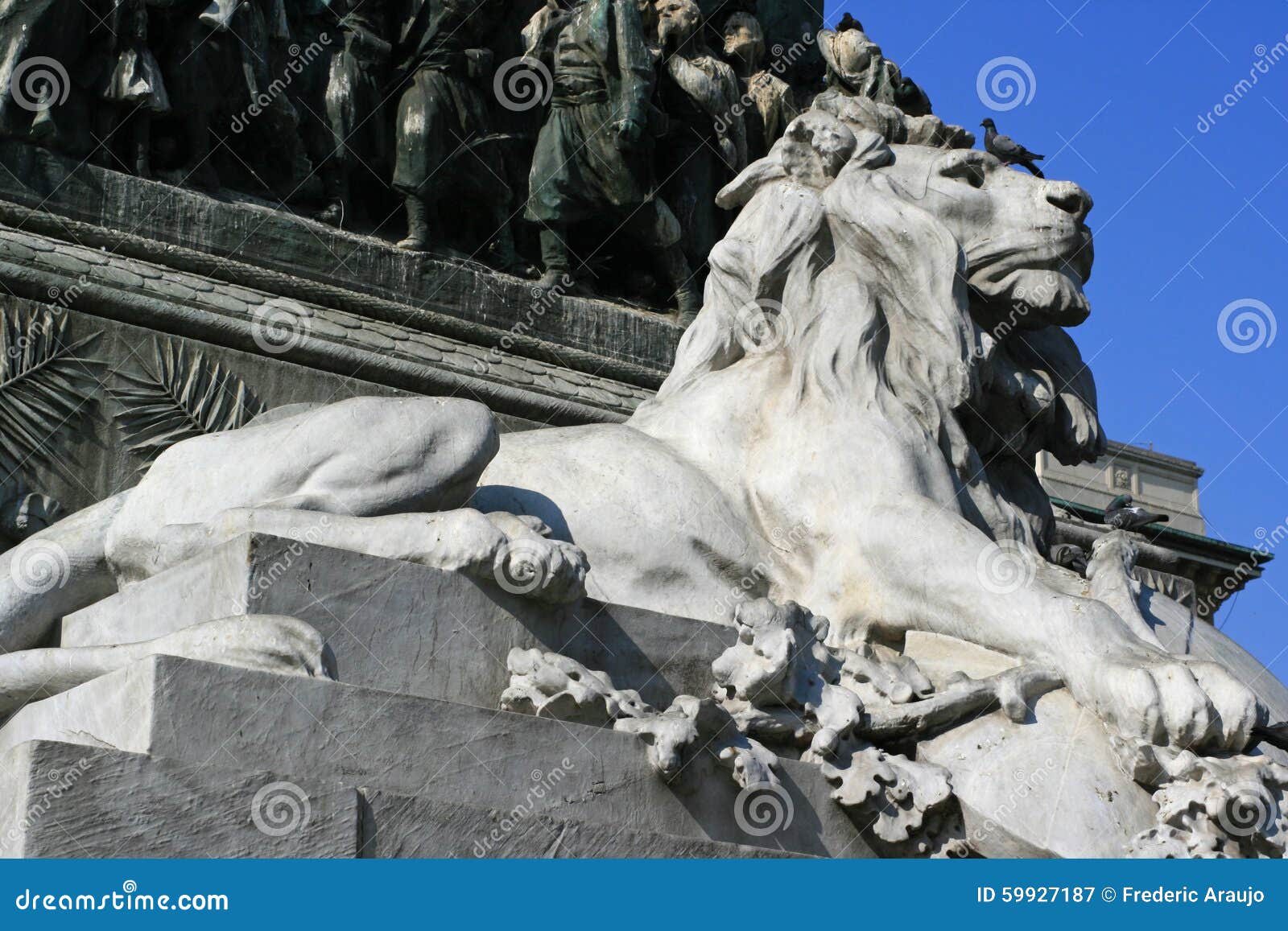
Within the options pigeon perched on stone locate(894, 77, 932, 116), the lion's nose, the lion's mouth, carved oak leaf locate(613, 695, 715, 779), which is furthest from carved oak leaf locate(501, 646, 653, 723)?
pigeon perched on stone locate(894, 77, 932, 116)

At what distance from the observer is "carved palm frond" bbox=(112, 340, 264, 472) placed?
8867 millimetres

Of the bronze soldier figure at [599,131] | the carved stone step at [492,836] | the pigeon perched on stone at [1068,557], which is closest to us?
the carved stone step at [492,836]

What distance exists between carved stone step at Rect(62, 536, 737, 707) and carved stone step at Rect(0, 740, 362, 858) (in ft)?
2.20

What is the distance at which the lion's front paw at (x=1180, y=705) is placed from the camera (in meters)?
5.59

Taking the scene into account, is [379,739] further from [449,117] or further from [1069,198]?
[449,117]

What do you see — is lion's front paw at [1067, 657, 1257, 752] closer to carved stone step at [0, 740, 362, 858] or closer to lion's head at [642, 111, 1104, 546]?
lion's head at [642, 111, 1104, 546]

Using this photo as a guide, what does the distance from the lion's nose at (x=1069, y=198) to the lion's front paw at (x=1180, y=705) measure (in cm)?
191

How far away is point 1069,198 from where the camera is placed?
7074 mm

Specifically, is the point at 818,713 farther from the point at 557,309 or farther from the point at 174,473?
the point at 557,309

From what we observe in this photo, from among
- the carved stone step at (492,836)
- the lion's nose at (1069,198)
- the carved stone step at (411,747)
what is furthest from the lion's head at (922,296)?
the carved stone step at (492,836)

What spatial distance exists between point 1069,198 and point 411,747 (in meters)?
3.25

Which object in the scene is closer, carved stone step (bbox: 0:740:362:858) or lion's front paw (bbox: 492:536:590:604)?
carved stone step (bbox: 0:740:362:858)

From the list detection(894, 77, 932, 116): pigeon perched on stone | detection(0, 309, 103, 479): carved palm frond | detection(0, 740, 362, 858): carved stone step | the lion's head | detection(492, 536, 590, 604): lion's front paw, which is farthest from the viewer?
detection(894, 77, 932, 116): pigeon perched on stone

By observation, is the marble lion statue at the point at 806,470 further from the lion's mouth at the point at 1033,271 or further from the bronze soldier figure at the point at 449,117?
the bronze soldier figure at the point at 449,117
